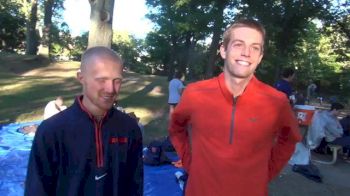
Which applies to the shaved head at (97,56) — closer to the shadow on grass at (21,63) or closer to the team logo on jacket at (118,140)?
the team logo on jacket at (118,140)

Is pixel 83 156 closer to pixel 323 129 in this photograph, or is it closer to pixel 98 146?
pixel 98 146

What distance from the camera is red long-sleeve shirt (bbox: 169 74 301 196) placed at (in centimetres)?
253

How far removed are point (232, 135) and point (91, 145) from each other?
2.75 feet

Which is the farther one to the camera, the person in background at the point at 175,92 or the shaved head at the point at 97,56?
the person in background at the point at 175,92

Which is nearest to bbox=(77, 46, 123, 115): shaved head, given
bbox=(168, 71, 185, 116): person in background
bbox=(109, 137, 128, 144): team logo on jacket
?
bbox=(109, 137, 128, 144): team logo on jacket

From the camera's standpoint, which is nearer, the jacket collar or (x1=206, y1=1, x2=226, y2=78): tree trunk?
the jacket collar

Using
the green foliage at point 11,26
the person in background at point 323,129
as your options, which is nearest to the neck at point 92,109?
the person in background at point 323,129

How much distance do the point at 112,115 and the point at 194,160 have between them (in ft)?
2.07

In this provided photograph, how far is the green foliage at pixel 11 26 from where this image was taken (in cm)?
3534

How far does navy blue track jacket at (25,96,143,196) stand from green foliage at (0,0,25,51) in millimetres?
35721

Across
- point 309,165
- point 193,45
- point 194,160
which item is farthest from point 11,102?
point 193,45

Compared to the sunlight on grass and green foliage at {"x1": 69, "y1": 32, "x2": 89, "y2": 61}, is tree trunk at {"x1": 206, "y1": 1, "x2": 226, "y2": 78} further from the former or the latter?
green foliage at {"x1": 69, "y1": 32, "x2": 89, "y2": 61}

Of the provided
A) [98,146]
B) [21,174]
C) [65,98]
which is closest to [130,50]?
[65,98]

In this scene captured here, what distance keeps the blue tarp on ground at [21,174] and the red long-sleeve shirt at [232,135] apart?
3.78 meters
